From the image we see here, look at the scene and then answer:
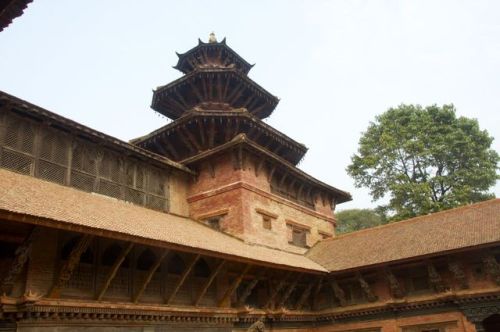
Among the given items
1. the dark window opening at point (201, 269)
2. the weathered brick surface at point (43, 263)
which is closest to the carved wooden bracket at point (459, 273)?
the dark window opening at point (201, 269)

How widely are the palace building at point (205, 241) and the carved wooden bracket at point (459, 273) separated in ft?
0.25

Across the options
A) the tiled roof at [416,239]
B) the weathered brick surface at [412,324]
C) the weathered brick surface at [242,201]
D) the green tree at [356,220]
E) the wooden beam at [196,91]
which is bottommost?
the weathered brick surface at [412,324]

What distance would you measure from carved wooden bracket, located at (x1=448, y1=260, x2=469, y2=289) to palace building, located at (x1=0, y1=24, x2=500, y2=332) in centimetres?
8

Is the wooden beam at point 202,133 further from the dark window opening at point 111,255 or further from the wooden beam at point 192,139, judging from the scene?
the dark window opening at point 111,255

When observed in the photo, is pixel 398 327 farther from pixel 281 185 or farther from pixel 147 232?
pixel 147 232

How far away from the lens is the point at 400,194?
3086 cm

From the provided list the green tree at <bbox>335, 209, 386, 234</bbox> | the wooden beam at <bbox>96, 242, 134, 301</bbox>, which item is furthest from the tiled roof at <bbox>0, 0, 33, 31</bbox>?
the green tree at <bbox>335, 209, 386, 234</bbox>

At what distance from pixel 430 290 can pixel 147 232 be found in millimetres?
12180

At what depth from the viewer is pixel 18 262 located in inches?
385

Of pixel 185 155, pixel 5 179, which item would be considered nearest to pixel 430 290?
pixel 185 155

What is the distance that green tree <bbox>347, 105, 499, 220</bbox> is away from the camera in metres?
30.3

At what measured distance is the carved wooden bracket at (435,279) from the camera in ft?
57.7

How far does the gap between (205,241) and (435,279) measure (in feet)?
30.9

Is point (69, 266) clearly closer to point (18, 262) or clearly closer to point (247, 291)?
point (18, 262)
